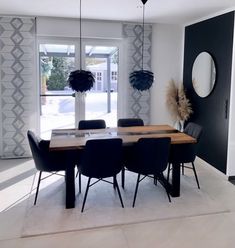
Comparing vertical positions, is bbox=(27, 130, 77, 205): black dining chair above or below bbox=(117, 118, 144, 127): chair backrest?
below

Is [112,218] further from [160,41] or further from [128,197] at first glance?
[160,41]

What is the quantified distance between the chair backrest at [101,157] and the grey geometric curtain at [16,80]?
246 cm

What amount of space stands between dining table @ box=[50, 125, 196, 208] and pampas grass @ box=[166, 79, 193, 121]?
3.91ft

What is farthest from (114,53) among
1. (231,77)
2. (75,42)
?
(231,77)

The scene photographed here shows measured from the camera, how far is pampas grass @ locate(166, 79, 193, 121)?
5.52 metres

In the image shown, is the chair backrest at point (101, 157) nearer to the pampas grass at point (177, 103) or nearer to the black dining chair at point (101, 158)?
the black dining chair at point (101, 158)

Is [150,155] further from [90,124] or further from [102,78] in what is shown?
[102,78]

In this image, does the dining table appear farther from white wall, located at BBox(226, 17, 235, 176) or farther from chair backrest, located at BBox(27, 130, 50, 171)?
white wall, located at BBox(226, 17, 235, 176)

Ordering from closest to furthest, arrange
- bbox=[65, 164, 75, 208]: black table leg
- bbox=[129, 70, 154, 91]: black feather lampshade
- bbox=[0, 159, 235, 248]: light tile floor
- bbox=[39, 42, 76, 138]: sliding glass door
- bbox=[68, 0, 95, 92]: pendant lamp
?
bbox=[0, 159, 235, 248]: light tile floor
bbox=[65, 164, 75, 208]: black table leg
bbox=[68, 0, 95, 92]: pendant lamp
bbox=[129, 70, 154, 91]: black feather lampshade
bbox=[39, 42, 76, 138]: sliding glass door

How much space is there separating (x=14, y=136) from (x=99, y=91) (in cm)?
178

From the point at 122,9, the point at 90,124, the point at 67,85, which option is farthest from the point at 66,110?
the point at 122,9

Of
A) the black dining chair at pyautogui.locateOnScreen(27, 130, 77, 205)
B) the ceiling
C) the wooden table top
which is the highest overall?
the ceiling

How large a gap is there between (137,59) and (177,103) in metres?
1.14

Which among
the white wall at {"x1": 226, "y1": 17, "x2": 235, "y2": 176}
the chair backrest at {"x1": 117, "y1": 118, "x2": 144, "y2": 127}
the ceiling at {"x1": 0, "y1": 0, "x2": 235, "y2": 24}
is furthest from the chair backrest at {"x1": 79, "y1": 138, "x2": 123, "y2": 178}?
the ceiling at {"x1": 0, "y1": 0, "x2": 235, "y2": 24}
